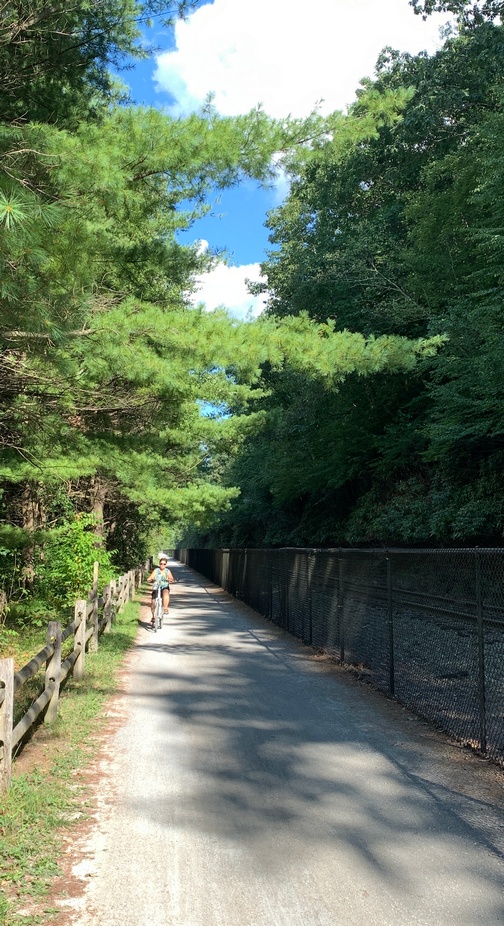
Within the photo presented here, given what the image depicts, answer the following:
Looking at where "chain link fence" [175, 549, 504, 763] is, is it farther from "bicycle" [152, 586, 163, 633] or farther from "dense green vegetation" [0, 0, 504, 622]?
"bicycle" [152, 586, 163, 633]

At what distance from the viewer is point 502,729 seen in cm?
594

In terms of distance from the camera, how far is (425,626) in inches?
291

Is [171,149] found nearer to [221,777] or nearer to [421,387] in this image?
[221,777]

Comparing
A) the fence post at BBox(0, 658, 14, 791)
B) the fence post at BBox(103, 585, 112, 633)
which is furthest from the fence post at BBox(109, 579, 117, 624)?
the fence post at BBox(0, 658, 14, 791)

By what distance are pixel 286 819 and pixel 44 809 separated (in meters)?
1.68

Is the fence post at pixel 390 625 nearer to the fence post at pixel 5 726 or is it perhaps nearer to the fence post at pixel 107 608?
the fence post at pixel 5 726

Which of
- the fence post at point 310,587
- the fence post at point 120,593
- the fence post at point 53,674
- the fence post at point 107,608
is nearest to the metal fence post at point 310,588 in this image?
the fence post at point 310,587

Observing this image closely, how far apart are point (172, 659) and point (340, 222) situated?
66.6ft

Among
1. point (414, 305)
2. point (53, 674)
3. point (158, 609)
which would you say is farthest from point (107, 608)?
point (414, 305)

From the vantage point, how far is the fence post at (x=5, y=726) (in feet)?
15.6

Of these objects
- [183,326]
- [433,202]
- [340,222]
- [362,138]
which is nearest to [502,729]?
[183,326]

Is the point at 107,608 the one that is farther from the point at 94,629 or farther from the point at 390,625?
the point at 390,625

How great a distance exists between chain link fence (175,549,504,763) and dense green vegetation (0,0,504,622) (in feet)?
9.41

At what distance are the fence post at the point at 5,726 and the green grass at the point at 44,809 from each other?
0.13 meters
